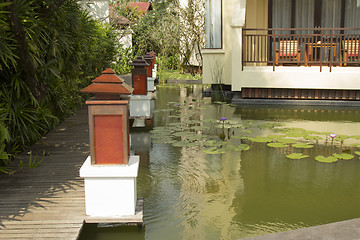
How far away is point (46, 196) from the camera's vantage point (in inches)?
187

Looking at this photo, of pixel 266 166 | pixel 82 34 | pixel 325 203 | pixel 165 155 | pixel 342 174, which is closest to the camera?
pixel 325 203

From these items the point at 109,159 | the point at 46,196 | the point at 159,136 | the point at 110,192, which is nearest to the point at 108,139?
the point at 109,159

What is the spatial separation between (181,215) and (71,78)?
5.05 meters

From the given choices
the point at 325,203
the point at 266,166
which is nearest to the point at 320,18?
the point at 266,166

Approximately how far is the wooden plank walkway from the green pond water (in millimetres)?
283

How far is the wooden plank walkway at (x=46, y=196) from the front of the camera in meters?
4.04

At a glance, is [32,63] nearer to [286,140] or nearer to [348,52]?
[286,140]

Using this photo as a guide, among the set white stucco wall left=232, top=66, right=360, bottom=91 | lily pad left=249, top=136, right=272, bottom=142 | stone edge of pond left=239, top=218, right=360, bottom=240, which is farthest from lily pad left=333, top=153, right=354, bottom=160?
white stucco wall left=232, top=66, right=360, bottom=91

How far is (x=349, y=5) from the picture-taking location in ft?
49.4

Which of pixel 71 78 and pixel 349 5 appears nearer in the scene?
pixel 71 78

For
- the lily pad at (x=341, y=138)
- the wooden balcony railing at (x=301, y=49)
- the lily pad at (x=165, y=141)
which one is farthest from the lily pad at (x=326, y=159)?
the wooden balcony railing at (x=301, y=49)

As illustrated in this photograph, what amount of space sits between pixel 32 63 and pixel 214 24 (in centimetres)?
840

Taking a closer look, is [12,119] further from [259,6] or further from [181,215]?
[259,6]

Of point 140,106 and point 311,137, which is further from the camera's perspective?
point 140,106
